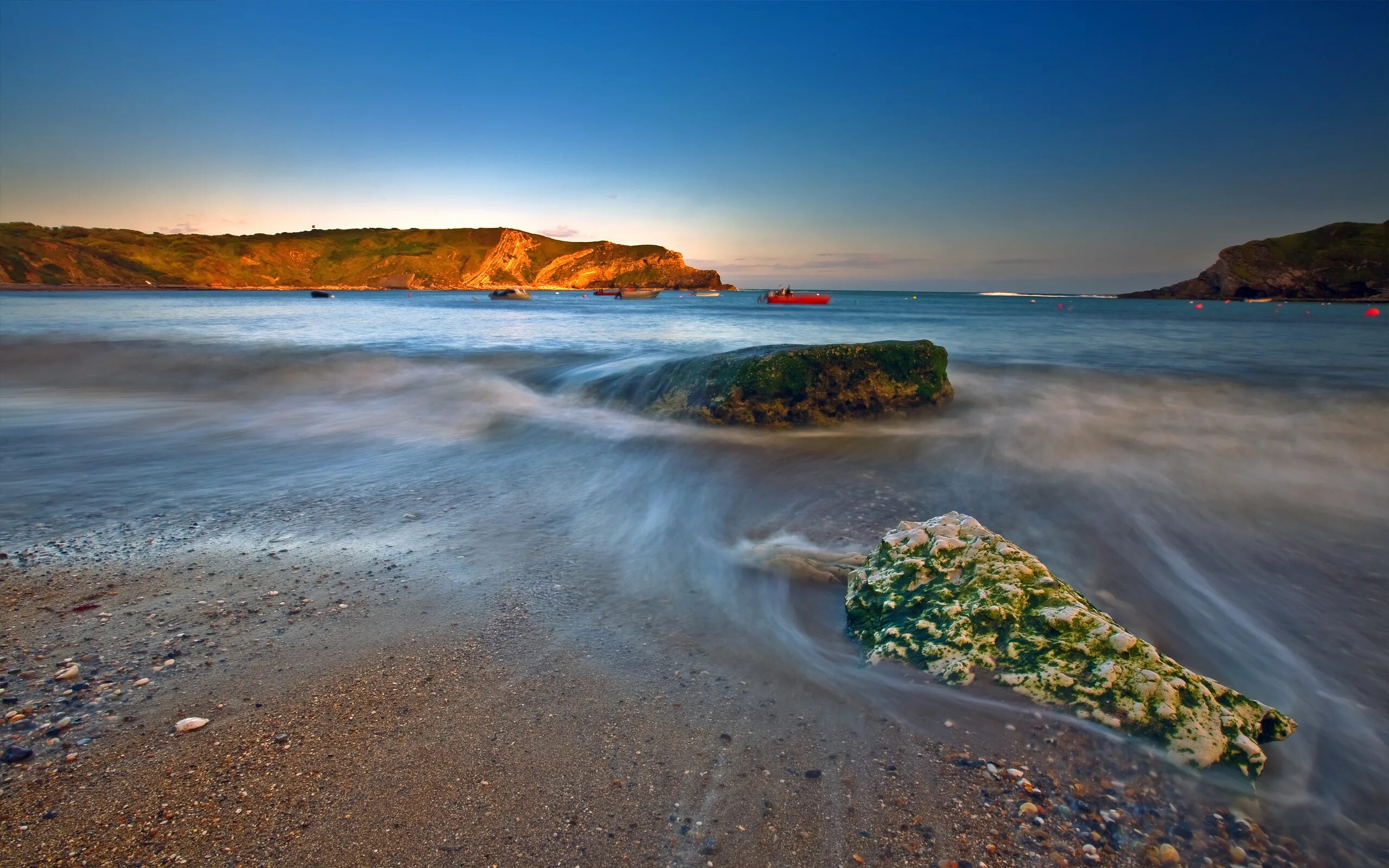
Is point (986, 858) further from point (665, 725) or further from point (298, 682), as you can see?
point (298, 682)

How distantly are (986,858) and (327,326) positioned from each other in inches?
1166

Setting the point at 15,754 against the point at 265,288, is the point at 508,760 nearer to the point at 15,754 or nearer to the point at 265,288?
the point at 15,754

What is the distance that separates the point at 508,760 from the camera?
6.99 ft

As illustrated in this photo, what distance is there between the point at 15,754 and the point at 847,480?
5.42 m

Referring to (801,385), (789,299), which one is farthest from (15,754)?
(789,299)

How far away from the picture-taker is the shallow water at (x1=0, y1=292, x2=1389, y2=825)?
3.12 meters

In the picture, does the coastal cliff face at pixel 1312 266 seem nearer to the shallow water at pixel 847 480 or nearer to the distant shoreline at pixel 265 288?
the distant shoreline at pixel 265 288

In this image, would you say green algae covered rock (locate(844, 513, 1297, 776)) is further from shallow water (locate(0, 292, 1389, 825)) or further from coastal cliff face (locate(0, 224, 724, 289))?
coastal cliff face (locate(0, 224, 724, 289))

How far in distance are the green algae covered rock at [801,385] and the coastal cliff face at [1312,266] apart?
132857mm

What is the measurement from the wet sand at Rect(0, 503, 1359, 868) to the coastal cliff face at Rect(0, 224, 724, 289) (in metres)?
155

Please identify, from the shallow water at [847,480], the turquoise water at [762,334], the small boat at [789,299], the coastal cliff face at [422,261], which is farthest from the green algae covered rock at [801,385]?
the coastal cliff face at [422,261]

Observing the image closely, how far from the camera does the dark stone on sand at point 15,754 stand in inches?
78.6

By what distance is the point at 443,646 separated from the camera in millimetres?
2893

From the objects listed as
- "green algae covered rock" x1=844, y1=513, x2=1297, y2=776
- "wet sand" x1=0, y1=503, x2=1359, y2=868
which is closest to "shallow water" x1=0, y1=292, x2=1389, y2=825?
"green algae covered rock" x1=844, y1=513, x2=1297, y2=776
